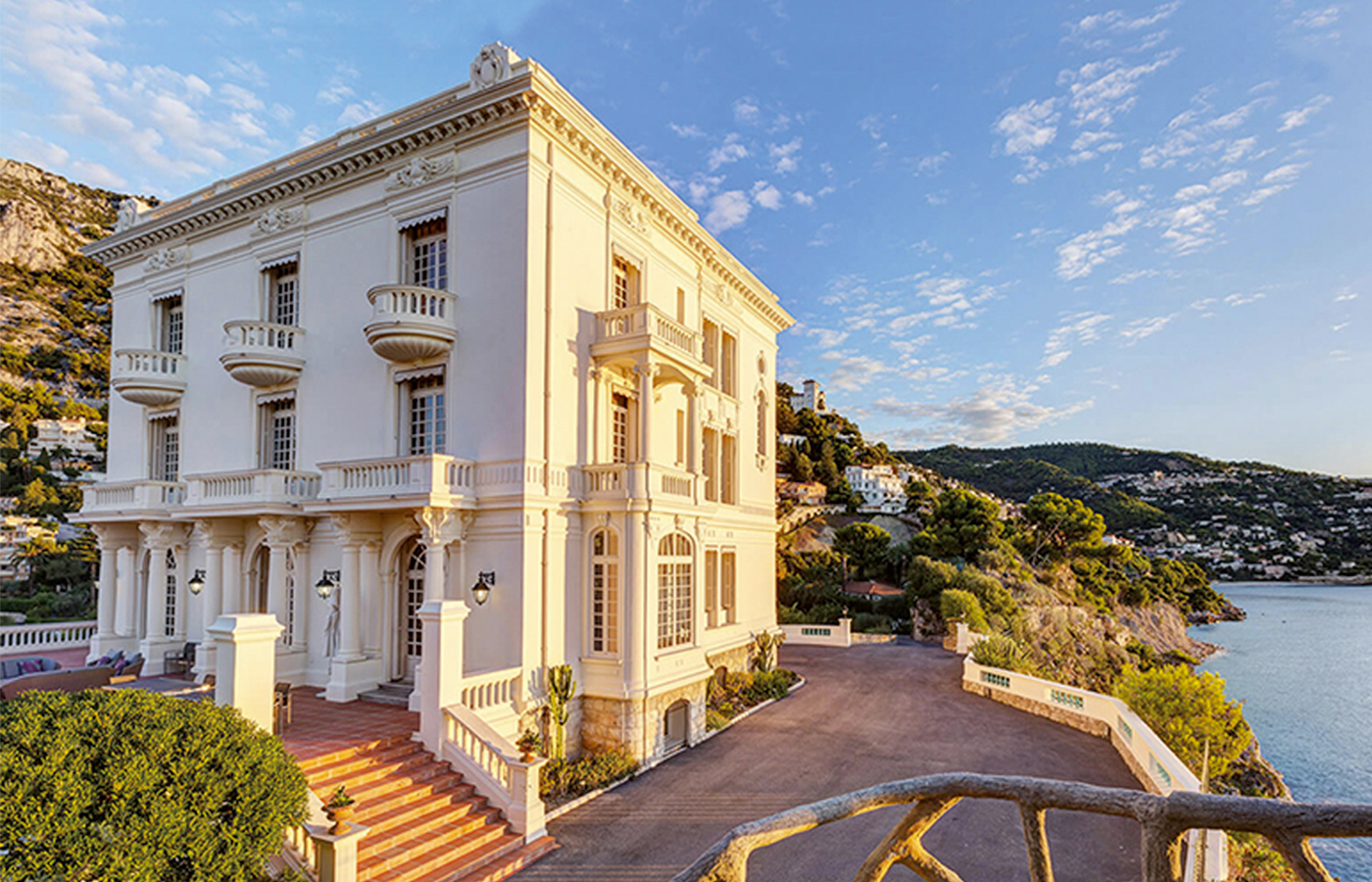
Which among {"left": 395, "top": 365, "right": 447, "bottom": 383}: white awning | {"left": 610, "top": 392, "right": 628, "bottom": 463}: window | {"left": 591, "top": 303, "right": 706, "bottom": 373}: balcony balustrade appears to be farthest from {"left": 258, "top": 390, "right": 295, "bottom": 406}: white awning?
{"left": 610, "top": 392, "right": 628, "bottom": 463}: window

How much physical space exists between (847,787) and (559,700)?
5605 millimetres

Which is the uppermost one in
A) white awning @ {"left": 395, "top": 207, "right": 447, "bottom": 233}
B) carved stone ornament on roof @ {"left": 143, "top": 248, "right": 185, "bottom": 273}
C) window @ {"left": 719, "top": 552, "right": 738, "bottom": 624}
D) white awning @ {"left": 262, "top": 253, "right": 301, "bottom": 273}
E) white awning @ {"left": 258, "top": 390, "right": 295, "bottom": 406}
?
carved stone ornament on roof @ {"left": 143, "top": 248, "right": 185, "bottom": 273}

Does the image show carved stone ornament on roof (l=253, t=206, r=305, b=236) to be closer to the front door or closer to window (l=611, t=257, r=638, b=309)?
window (l=611, t=257, r=638, b=309)

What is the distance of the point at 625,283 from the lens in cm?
1777

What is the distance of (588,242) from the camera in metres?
15.8

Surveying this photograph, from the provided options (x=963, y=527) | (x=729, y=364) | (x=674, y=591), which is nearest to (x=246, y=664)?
(x=674, y=591)

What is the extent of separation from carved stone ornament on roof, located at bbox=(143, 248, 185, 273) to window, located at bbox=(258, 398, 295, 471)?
5.70 m

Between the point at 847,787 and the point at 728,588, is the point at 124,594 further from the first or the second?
the point at 847,787

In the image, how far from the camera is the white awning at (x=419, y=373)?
48.7 ft

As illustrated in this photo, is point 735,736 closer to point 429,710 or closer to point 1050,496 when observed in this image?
point 429,710

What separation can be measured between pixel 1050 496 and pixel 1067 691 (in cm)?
3979

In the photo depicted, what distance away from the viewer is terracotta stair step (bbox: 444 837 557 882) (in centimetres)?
923

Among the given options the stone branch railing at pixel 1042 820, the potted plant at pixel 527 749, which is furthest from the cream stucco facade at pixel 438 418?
the stone branch railing at pixel 1042 820

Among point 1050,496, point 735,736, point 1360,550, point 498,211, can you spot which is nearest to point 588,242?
point 498,211
